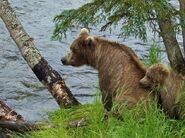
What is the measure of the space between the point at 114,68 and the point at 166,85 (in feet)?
2.30

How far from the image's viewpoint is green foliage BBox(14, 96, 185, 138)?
5668 mm

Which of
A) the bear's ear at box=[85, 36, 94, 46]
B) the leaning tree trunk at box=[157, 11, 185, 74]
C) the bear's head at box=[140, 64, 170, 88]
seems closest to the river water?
the bear's ear at box=[85, 36, 94, 46]

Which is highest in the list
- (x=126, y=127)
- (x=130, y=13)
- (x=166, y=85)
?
(x=130, y=13)

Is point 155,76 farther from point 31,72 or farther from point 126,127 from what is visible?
point 31,72

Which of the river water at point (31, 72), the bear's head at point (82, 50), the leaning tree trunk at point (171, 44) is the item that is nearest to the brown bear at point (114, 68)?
the bear's head at point (82, 50)

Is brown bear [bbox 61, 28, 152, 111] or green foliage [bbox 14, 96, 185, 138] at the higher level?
brown bear [bbox 61, 28, 152, 111]

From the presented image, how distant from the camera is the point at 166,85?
620cm

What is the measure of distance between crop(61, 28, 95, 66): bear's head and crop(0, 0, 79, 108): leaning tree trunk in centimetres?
27

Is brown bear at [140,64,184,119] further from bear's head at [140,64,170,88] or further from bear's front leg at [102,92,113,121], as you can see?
bear's front leg at [102,92,113,121]

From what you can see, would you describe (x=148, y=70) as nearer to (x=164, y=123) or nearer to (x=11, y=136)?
(x=164, y=123)

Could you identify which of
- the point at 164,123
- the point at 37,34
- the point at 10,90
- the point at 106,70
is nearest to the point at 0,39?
the point at 37,34

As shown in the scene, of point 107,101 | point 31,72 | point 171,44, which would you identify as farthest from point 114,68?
point 31,72

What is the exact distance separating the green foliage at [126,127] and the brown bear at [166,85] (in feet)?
0.51

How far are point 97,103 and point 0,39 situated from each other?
5.59m
